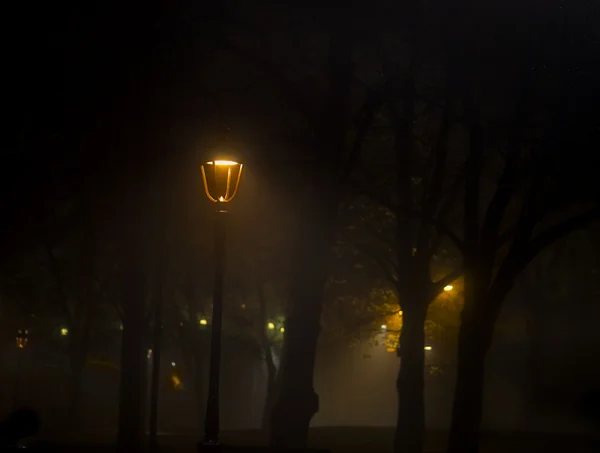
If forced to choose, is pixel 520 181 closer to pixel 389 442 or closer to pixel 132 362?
pixel 132 362

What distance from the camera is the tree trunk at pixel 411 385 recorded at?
77.7 feet

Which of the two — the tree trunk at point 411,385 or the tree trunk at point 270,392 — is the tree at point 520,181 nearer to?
the tree trunk at point 411,385

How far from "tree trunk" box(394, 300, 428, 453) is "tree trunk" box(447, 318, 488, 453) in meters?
5.70

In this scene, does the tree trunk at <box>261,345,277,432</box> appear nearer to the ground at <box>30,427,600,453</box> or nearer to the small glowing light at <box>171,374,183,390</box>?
the ground at <box>30,427,600,453</box>

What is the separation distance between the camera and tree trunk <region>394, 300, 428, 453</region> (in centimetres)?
2367

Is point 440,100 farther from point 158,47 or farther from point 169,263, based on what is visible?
point 169,263

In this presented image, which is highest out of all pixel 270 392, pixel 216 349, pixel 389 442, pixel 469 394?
pixel 216 349

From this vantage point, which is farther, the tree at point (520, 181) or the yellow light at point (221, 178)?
the tree at point (520, 181)

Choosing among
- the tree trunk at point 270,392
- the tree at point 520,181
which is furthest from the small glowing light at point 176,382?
the tree at point 520,181

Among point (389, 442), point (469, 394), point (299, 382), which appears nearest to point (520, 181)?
point (469, 394)

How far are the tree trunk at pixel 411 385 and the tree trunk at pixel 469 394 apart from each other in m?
5.70

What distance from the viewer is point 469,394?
17.8 meters

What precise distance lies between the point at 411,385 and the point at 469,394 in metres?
6.48

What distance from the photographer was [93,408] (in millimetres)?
66000
